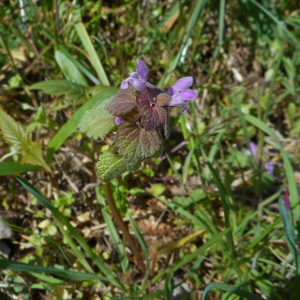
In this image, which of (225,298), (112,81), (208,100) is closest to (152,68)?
(112,81)

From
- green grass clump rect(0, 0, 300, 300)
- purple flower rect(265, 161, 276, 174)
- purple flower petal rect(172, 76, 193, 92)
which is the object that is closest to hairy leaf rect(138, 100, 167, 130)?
purple flower petal rect(172, 76, 193, 92)

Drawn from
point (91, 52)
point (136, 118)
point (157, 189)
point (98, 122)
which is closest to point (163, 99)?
point (136, 118)

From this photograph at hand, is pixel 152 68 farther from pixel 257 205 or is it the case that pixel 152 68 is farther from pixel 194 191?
pixel 257 205

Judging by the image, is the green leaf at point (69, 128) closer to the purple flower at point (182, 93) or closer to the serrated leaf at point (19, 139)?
the serrated leaf at point (19, 139)

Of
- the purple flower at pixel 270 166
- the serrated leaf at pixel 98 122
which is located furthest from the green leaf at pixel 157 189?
the serrated leaf at pixel 98 122

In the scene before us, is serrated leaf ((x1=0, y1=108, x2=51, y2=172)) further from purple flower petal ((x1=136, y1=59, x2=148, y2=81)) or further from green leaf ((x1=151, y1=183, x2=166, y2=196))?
purple flower petal ((x1=136, y1=59, x2=148, y2=81))
